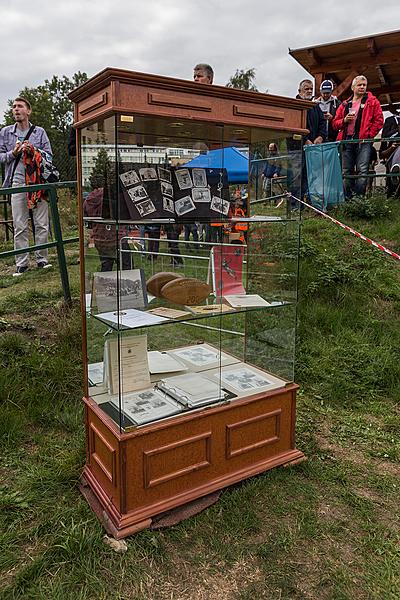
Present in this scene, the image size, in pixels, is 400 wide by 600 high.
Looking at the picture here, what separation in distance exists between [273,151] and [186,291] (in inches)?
35.0

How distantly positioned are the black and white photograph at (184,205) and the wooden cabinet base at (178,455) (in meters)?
1.00

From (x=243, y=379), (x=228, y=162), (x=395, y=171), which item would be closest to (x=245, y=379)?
(x=243, y=379)

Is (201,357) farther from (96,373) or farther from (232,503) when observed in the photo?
(232,503)

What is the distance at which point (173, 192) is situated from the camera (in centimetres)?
249

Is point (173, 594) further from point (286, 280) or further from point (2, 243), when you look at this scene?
point (2, 243)

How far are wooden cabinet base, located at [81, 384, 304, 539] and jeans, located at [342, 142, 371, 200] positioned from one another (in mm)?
4793

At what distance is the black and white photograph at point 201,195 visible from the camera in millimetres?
2566

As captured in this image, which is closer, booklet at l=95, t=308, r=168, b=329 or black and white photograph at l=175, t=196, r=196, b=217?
booklet at l=95, t=308, r=168, b=329

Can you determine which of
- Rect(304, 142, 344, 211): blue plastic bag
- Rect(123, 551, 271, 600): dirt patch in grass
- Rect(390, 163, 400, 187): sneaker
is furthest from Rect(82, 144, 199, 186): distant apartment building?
Rect(390, 163, 400, 187): sneaker

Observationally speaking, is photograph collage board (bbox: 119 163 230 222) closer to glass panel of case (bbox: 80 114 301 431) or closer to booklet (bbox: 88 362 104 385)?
glass panel of case (bbox: 80 114 301 431)

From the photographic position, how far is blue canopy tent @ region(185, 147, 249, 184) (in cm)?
262

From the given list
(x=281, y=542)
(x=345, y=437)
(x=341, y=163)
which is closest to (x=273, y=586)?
(x=281, y=542)

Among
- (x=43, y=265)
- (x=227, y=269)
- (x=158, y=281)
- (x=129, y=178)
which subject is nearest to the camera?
(x=129, y=178)

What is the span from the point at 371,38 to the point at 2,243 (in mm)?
6707
